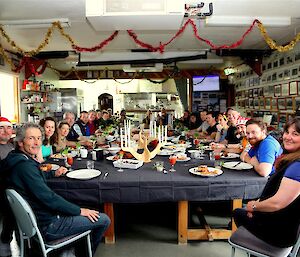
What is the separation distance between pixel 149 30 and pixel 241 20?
1588 mm

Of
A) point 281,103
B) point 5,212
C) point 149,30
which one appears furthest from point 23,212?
point 281,103

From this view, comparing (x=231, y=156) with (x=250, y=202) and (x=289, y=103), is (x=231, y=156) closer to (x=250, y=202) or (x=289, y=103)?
(x=250, y=202)

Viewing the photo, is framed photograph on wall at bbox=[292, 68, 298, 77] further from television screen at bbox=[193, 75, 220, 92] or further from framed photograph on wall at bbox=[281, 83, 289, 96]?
television screen at bbox=[193, 75, 220, 92]

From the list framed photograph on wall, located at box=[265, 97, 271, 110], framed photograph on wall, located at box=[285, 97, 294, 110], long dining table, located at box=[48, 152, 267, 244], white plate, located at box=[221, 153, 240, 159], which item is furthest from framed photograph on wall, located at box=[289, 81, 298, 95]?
long dining table, located at box=[48, 152, 267, 244]

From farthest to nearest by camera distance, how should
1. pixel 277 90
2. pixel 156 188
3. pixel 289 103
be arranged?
pixel 277 90
pixel 289 103
pixel 156 188

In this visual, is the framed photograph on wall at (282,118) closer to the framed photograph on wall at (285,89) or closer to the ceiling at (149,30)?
the framed photograph on wall at (285,89)

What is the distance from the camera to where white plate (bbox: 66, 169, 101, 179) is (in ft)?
8.29

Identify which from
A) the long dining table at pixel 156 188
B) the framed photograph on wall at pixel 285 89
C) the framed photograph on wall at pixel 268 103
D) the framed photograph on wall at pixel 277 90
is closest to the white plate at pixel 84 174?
the long dining table at pixel 156 188

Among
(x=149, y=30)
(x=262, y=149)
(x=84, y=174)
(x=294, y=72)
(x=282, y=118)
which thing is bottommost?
(x=84, y=174)

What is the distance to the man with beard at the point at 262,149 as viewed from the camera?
8.13 feet

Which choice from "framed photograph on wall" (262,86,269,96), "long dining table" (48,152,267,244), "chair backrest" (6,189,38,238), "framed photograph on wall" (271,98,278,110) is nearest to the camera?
"chair backrest" (6,189,38,238)

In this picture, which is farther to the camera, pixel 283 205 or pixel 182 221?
pixel 182 221

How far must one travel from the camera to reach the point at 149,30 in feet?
16.7

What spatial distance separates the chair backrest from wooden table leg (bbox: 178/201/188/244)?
4.20 ft
